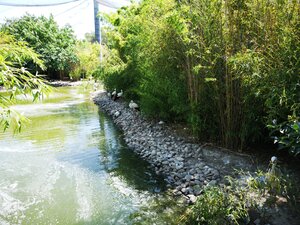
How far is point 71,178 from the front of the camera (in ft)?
12.8

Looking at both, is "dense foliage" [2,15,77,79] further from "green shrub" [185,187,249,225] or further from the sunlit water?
"green shrub" [185,187,249,225]

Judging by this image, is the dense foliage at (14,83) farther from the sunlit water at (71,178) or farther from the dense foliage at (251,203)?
the dense foliage at (251,203)

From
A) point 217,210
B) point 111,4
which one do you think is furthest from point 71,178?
point 111,4

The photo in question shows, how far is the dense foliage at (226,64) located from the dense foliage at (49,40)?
13536 mm

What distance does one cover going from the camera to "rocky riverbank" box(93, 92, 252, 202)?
3.41 metres

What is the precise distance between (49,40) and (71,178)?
16.0 metres

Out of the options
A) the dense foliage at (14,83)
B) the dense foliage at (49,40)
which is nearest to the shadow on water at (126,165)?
the dense foliage at (14,83)

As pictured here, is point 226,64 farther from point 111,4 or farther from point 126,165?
point 111,4

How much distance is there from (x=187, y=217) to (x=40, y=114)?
6.71 metres

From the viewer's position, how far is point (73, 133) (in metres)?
6.20

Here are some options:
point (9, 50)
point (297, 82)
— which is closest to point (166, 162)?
point (297, 82)

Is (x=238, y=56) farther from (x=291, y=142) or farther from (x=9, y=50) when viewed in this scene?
(x=9, y=50)

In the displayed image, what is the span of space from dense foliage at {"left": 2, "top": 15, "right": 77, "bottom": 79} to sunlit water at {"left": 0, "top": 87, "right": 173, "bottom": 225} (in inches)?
468

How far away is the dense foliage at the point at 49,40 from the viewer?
1691 cm
